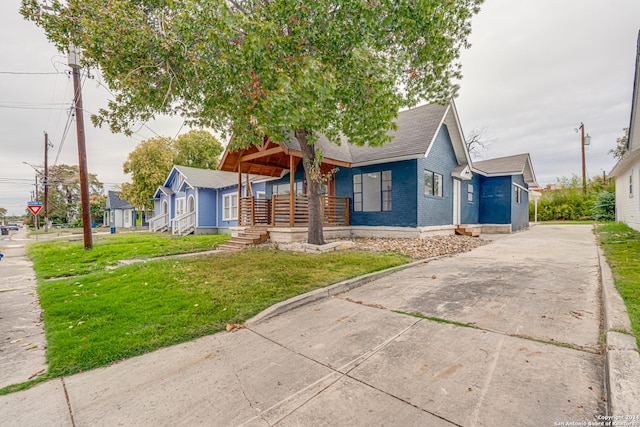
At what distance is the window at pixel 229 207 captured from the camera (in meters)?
19.4

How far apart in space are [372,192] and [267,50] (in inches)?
329

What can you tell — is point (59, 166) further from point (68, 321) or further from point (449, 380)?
point (449, 380)

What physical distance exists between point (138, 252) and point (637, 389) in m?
12.5

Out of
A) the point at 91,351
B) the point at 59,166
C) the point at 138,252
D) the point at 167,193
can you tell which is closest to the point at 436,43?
the point at 91,351

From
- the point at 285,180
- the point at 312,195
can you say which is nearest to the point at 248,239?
the point at 312,195

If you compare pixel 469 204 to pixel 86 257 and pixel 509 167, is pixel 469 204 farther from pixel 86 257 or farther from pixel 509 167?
pixel 86 257

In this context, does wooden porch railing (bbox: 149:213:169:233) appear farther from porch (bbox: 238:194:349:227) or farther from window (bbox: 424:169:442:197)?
window (bbox: 424:169:442:197)

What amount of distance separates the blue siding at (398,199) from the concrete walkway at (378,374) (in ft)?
24.4

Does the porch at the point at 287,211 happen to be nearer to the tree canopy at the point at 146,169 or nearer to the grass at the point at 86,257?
the grass at the point at 86,257

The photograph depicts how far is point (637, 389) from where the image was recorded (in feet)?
6.50

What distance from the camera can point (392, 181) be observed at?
12.1 m

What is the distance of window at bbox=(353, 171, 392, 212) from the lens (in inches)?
488

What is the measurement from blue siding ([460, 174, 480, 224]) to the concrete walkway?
1145 centimetres

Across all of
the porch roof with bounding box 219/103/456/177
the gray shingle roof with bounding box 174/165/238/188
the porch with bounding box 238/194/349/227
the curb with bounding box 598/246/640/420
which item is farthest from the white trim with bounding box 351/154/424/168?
the gray shingle roof with bounding box 174/165/238/188
